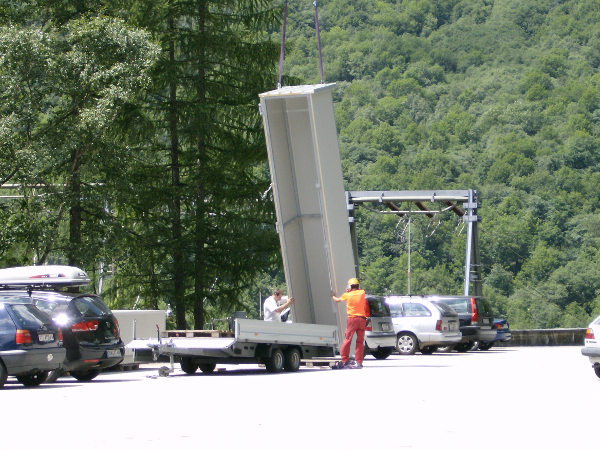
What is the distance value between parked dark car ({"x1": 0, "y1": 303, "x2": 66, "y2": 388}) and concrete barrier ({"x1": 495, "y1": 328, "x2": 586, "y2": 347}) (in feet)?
79.0

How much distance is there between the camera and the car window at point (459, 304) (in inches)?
1112

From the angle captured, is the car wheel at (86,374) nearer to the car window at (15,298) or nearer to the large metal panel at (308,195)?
the car window at (15,298)

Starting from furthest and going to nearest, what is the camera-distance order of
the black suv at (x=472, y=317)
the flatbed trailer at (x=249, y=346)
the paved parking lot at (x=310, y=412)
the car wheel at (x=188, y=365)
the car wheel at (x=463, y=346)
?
the car wheel at (x=463, y=346)
the black suv at (x=472, y=317)
the car wheel at (x=188, y=365)
the flatbed trailer at (x=249, y=346)
the paved parking lot at (x=310, y=412)

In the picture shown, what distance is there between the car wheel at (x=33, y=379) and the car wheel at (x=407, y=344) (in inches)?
485

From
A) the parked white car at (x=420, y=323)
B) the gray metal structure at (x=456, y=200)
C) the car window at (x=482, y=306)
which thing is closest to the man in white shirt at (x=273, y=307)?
the parked white car at (x=420, y=323)

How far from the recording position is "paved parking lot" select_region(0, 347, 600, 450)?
27.5ft

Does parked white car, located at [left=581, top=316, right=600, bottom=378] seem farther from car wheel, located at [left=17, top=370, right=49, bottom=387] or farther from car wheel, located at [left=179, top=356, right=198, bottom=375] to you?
car wheel, located at [left=17, top=370, right=49, bottom=387]

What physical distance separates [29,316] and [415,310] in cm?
1316

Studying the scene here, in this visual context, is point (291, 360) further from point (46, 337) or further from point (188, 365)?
point (46, 337)

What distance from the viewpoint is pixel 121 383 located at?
15.8 meters

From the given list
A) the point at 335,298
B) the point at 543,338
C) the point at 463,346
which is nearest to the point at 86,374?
the point at 335,298

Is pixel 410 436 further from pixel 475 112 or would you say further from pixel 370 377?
pixel 475 112

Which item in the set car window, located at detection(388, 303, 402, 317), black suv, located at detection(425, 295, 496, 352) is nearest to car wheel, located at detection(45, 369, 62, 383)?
car window, located at detection(388, 303, 402, 317)

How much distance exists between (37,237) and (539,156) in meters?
104
